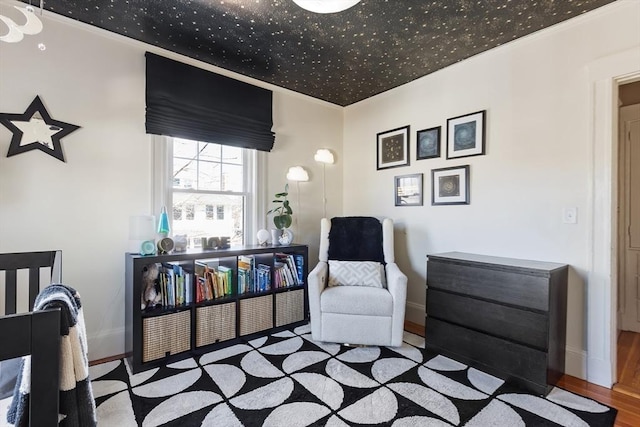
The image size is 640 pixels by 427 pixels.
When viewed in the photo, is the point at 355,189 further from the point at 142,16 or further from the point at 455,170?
the point at 142,16

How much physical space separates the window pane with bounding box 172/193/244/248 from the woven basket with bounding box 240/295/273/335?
2.09 ft

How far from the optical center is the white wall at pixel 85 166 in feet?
6.66

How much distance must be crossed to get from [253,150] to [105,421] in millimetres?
2321

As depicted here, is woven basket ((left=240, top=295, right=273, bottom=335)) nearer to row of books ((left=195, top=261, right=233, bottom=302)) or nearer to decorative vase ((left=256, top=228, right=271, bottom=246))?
row of books ((left=195, top=261, right=233, bottom=302))

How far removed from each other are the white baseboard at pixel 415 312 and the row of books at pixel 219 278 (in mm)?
1139

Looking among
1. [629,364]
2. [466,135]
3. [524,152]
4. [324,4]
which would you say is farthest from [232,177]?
[629,364]

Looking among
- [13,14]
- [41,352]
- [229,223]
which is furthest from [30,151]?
[41,352]

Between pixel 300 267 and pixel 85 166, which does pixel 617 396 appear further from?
pixel 85 166

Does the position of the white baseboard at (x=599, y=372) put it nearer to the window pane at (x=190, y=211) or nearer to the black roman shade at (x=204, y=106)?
the black roman shade at (x=204, y=106)

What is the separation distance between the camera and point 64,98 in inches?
85.7

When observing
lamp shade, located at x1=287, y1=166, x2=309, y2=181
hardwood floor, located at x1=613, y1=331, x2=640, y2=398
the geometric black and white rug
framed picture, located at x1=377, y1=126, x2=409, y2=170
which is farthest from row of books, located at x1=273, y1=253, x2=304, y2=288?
hardwood floor, located at x1=613, y1=331, x2=640, y2=398

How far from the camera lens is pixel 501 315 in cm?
210

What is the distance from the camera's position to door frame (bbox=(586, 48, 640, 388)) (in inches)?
78.3

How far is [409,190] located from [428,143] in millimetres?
487
